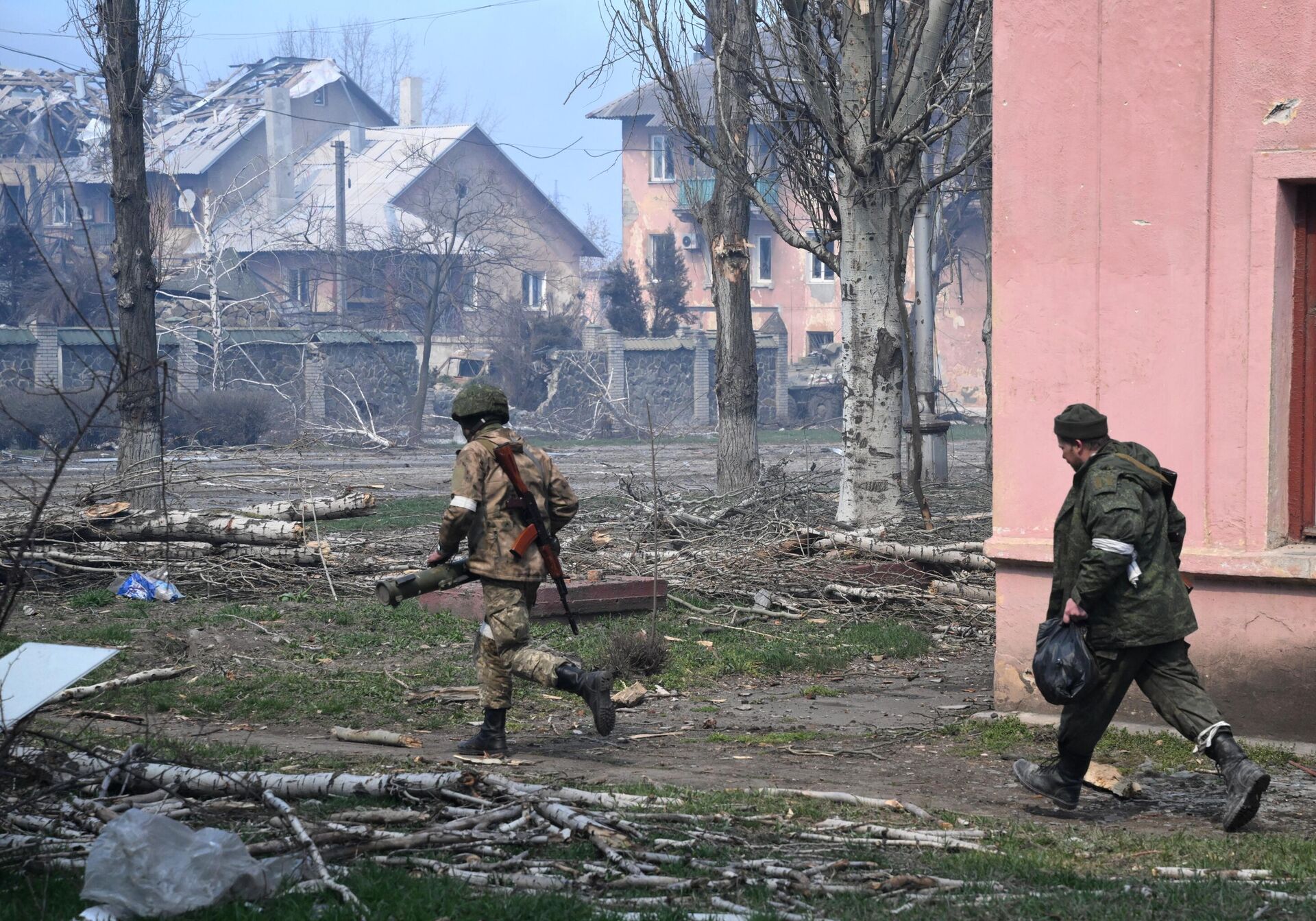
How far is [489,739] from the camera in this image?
6.81 metres

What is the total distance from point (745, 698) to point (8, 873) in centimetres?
503

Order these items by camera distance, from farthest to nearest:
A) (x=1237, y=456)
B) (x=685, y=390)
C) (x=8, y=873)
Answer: (x=685, y=390)
(x=1237, y=456)
(x=8, y=873)

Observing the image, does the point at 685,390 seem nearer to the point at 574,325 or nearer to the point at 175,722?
the point at 574,325

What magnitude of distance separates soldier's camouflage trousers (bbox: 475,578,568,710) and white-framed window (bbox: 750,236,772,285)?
51.7 meters

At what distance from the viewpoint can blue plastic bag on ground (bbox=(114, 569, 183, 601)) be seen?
36.3 ft

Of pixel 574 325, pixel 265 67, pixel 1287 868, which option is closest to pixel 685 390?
pixel 574 325

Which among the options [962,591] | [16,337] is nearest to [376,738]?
[962,591]

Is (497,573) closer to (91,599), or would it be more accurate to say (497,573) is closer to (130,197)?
(91,599)

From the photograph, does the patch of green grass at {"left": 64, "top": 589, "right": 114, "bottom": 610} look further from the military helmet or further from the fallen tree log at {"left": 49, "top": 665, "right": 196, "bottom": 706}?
the military helmet

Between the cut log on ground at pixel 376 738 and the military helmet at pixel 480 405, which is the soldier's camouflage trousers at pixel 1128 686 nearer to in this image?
the military helmet at pixel 480 405

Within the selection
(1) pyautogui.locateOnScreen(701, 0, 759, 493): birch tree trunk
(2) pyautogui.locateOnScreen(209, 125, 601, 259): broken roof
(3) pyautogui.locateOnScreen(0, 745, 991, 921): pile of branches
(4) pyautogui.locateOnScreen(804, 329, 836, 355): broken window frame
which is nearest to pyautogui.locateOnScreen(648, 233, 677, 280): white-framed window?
(2) pyautogui.locateOnScreen(209, 125, 601, 259): broken roof

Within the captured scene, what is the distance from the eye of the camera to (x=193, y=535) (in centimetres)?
1206

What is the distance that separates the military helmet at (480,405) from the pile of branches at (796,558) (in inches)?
106

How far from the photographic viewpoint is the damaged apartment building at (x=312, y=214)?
1740 inches
